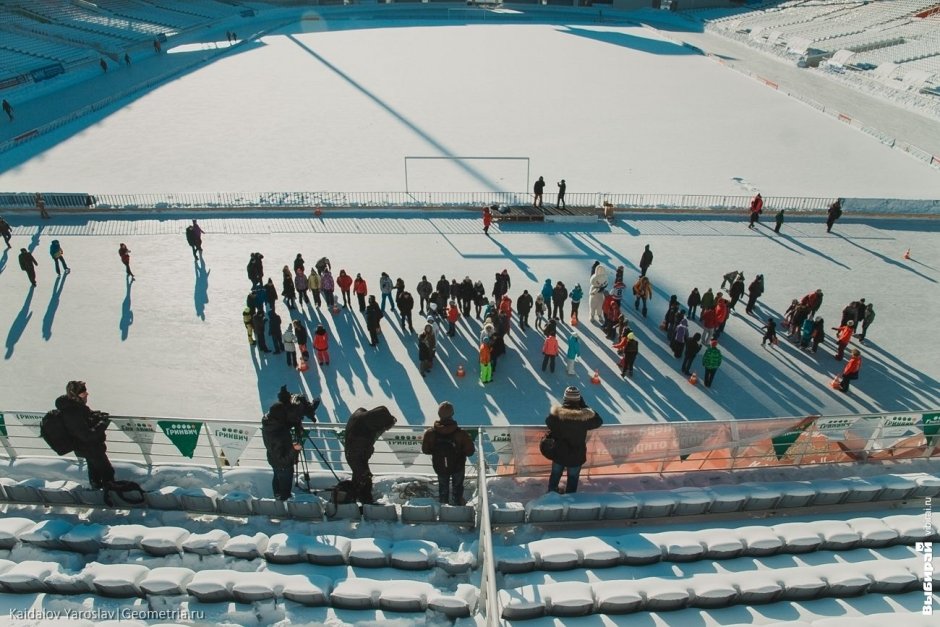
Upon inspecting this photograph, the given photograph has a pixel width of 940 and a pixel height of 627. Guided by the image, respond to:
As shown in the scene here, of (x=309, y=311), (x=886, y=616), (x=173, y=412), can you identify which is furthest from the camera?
(x=309, y=311)

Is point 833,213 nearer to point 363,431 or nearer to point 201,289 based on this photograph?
point 363,431

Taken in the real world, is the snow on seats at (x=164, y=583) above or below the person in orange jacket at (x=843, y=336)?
above

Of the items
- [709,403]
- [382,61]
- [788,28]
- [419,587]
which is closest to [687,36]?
[788,28]

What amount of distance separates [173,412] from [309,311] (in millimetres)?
4380

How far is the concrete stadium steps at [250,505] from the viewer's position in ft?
23.8

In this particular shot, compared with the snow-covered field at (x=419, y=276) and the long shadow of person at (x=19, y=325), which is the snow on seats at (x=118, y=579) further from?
the long shadow of person at (x=19, y=325)

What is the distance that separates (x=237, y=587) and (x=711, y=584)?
4788 millimetres

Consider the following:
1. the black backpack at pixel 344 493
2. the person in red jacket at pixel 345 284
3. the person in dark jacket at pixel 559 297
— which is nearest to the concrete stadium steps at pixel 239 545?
the black backpack at pixel 344 493

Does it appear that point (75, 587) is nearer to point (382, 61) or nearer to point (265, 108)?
point (265, 108)

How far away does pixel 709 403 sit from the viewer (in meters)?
12.0

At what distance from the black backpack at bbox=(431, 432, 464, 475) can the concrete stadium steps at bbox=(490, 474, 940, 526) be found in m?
0.72

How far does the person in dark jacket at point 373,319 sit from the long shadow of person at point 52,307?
7.32 meters

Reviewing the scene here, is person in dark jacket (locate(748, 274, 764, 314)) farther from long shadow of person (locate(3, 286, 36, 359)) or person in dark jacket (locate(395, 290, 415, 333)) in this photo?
long shadow of person (locate(3, 286, 36, 359))

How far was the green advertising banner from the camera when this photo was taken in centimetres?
795
